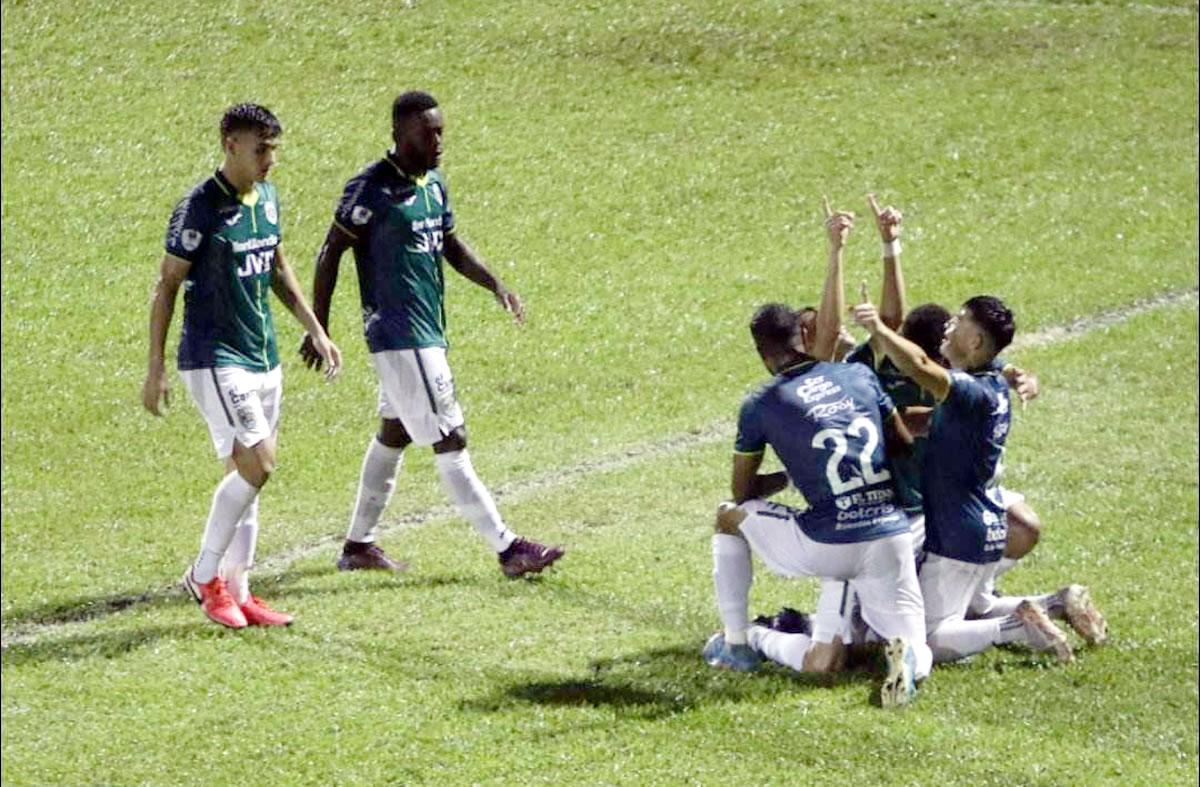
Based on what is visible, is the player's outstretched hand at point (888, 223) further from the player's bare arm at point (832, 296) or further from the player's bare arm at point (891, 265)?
the player's bare arm at point (832, 296)

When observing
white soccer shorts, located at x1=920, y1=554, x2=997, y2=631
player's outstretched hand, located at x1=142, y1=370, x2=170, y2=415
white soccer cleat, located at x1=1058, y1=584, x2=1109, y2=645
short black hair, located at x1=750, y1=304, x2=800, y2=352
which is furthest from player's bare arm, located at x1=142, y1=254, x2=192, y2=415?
white soccer cleat, located at x1=1058, y1=584, x2=1109, y2=645

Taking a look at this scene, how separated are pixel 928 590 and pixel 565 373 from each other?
3011 mm

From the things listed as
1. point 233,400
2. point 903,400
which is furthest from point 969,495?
point 233,400

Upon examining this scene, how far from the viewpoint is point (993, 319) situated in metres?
10.0

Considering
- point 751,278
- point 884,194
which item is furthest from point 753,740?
point 884,194

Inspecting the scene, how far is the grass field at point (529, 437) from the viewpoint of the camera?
373 inches

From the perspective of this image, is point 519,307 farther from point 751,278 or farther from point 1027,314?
point 1027,314

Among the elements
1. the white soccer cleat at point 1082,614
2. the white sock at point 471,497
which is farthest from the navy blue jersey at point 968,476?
the white sock at point 471,497

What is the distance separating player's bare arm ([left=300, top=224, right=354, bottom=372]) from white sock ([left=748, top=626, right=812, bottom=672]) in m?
2.45

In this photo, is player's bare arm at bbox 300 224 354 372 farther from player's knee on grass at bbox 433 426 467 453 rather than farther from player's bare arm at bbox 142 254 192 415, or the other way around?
player's knee on grass at bbox 433 426 467 453

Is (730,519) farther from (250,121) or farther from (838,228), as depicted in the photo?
(250,121)

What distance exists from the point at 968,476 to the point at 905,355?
0.99m

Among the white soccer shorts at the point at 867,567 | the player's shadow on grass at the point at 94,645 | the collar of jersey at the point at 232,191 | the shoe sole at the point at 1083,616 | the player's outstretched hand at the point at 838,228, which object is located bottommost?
the shoe sole at the point at 1083,616

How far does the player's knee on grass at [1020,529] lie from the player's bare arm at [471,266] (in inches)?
104
